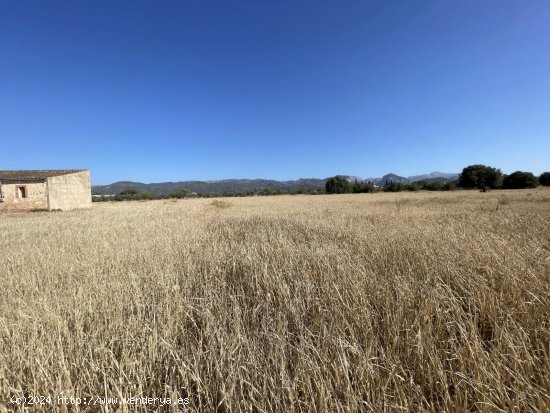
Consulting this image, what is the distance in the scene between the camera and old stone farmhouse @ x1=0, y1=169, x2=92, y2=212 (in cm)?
2962

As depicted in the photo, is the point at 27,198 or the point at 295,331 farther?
the point at 27,198

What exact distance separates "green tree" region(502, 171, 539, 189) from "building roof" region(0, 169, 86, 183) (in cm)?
10234

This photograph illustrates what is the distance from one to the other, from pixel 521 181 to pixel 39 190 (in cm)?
10667

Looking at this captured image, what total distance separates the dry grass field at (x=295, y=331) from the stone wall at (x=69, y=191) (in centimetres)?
3489

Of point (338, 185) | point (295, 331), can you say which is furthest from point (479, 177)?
point (295, 331)

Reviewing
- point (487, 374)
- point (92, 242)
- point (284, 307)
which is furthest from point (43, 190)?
point (487, 374)

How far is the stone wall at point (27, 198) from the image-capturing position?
29406 millimetres

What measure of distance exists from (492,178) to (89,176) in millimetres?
111994

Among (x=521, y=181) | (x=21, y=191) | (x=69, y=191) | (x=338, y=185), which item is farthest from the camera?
(x=338, y=185)

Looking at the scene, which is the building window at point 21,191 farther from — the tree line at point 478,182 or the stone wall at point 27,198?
the tree line at point 478,182

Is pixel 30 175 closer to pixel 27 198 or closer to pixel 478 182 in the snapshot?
pixel 27 198

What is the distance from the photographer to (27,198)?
99.3 ft

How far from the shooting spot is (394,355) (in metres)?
2.10

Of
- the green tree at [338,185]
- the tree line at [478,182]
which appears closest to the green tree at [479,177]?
the tree line at [478,182]
